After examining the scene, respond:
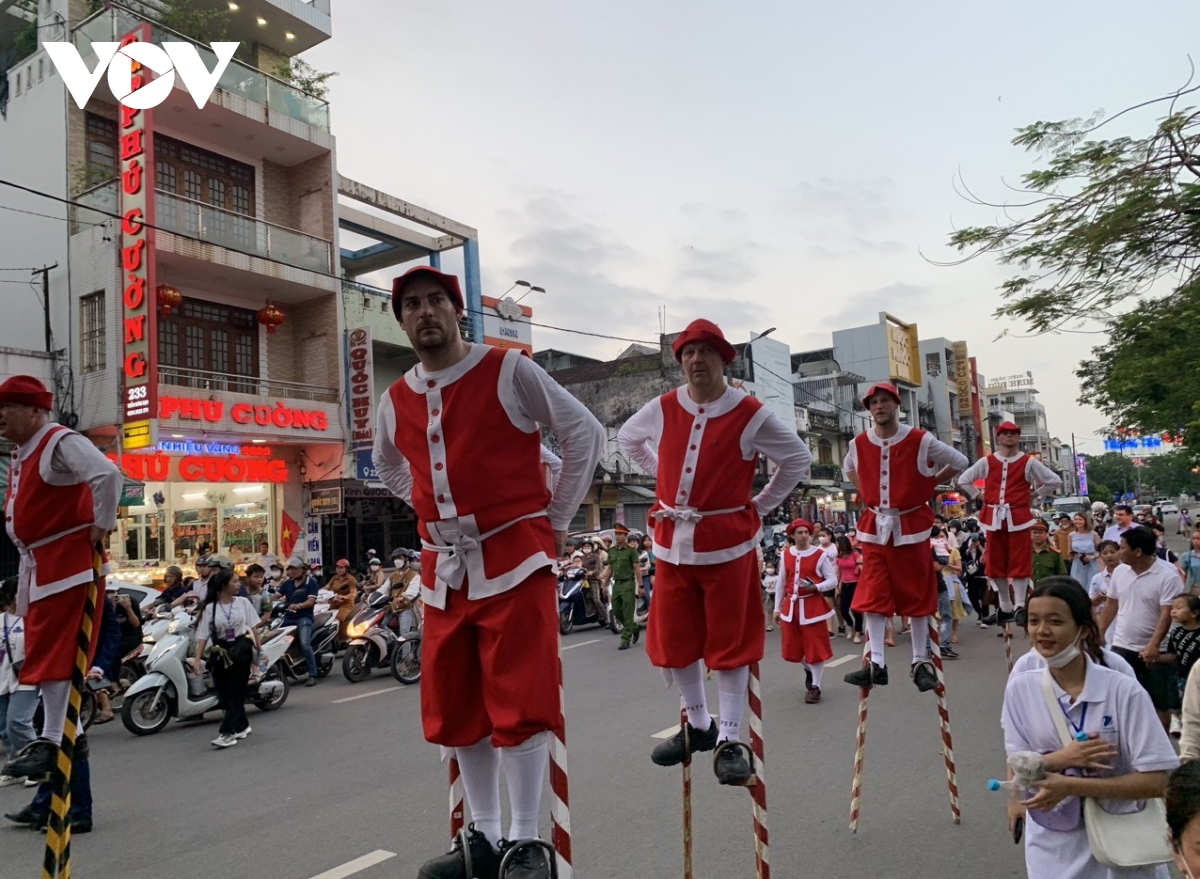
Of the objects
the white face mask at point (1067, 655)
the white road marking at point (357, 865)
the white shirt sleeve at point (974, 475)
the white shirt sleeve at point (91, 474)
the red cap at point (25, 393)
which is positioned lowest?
the white road marking at point (357, 865)

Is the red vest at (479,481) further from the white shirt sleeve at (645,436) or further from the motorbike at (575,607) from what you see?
the motorbike at (575,607)

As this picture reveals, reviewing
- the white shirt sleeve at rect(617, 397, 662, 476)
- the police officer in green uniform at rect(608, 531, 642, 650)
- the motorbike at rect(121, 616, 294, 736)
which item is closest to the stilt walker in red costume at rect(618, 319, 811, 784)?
the white shirt sleeve at rect(617, 397, 662, 476)

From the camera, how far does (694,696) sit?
4340mm

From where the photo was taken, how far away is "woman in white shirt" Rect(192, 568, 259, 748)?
28.0ft

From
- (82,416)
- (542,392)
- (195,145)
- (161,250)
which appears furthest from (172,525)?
(542,392)

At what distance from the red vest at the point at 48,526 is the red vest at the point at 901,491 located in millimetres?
4619

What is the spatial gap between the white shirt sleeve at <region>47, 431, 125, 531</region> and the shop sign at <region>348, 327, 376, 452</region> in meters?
15.6

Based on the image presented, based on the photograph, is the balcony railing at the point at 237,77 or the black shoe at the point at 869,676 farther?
the balcony railing at the point at 237,77

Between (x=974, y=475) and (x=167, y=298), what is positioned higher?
(x=167, y=298)

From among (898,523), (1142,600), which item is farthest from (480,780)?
(1142,600)

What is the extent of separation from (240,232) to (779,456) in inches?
675

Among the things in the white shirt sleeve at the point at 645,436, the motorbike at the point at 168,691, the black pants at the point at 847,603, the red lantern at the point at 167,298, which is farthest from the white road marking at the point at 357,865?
the red lantern at the point at 167,298

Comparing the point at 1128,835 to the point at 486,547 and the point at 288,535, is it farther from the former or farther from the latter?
the point at 288,535

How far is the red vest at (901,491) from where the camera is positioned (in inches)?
237
